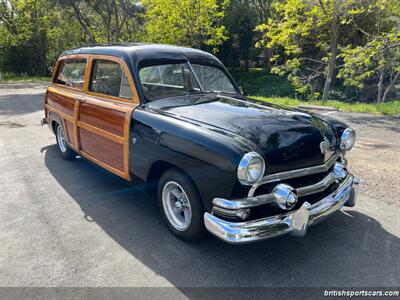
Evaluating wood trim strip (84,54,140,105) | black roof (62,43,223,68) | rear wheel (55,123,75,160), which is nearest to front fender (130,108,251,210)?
wood trim strip (84,54,140,105)

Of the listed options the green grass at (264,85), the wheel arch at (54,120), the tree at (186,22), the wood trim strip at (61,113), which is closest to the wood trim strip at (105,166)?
the wood trim strip at (61,113)

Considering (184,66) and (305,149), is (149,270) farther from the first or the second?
(184,66)

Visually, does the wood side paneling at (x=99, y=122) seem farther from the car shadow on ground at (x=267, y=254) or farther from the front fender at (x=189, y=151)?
the car shadow on ground at (x=267, y=254)

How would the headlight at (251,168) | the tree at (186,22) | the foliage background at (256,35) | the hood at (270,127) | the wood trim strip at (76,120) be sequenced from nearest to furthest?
the headlight at (251,168), the hood at (270,127), the wood trim strip at (76,120), the foliage background at (256,35), the tree at (186,22)

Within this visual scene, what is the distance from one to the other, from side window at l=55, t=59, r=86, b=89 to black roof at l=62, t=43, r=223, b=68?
0.30 meters

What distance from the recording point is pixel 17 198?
424 centimetres

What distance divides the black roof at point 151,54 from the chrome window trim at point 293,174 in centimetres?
206

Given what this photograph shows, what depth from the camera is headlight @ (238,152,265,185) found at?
2.54 meters

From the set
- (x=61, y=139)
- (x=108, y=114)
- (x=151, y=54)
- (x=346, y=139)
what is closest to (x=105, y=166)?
(x=108, y=114)

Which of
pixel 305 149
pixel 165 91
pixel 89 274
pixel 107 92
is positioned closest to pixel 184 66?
pixel 165 91

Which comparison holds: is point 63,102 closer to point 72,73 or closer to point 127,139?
point 72,73

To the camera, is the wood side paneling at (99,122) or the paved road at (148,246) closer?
the paved road at (148,246)

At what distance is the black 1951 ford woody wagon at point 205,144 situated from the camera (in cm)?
266

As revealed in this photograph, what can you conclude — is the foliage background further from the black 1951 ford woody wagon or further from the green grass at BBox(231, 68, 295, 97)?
the black 1951 ford woody wagon
